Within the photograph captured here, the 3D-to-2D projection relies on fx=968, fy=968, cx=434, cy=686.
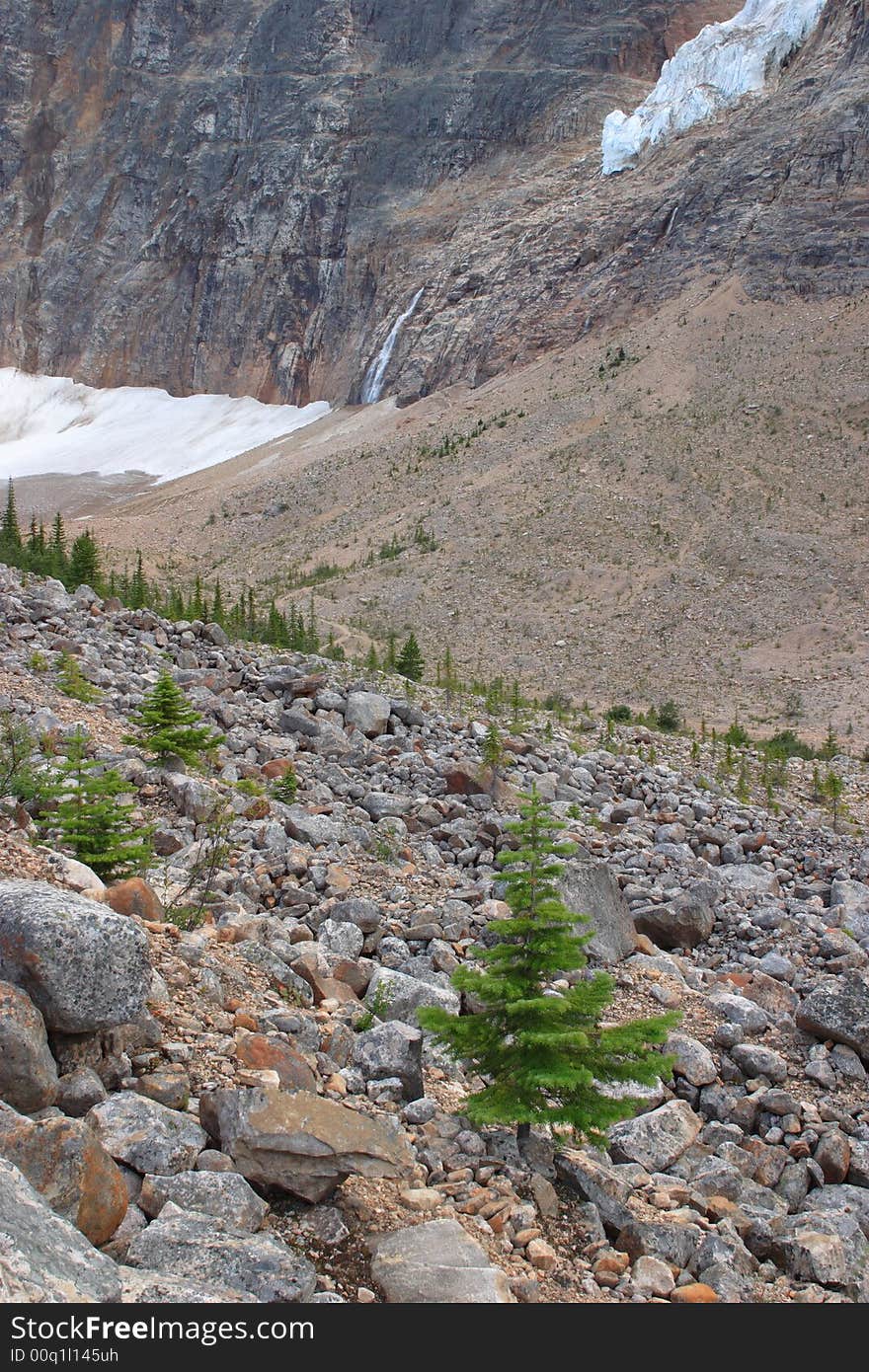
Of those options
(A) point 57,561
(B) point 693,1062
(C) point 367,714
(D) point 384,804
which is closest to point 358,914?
(B) point 693,1062

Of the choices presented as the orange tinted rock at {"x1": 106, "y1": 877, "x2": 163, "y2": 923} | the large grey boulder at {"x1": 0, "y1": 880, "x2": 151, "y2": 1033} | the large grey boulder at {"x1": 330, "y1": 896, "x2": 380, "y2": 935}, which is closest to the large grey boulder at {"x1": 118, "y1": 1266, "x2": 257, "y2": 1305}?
the large grey boulder at {"x1": 0, "y1": 880, "x2": 151, "y2": 1033}

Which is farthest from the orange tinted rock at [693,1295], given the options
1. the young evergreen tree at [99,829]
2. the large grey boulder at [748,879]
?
the large grey boulder at [748,879]

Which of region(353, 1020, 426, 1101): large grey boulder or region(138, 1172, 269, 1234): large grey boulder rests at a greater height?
region(138, 1172, 269, 1234): large grey boulder

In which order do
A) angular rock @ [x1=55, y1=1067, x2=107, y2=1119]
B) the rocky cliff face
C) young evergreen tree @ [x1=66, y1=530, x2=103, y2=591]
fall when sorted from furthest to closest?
the rocky cliff face, young evergreen tree @ [x1=66, y1=530, x2=103, y2=591], angular rock @ [x1=55, y1=1067, x2=107, y2=1119]

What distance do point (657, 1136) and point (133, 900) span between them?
302 centimetres

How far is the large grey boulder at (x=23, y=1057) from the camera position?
10.7 feet

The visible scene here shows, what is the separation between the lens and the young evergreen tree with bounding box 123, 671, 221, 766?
8.36 m

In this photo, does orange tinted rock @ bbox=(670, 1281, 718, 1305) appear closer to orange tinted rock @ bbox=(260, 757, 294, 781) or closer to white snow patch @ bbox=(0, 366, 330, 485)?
orange tinted rock @ bbox=(260, 757, 294, 781)

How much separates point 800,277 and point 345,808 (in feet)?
186

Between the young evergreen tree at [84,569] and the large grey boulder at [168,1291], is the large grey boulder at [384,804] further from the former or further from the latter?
the young evergreen tree at [84,569]

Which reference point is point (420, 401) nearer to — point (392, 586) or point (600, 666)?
point (392, 586)

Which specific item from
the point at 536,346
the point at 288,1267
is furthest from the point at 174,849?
the point at 536,346

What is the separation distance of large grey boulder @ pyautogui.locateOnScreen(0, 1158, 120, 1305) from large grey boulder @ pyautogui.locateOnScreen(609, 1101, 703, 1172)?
2824 mm

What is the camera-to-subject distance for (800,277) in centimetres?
5528
